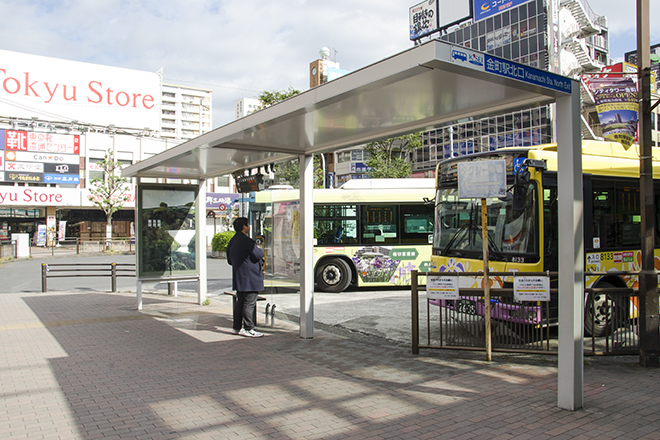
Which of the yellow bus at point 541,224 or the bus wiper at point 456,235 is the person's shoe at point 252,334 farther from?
the bus wiper at point 456,235

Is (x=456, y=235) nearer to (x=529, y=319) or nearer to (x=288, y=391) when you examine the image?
(x=529, y=319)

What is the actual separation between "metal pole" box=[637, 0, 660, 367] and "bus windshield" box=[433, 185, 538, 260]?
4.92ft

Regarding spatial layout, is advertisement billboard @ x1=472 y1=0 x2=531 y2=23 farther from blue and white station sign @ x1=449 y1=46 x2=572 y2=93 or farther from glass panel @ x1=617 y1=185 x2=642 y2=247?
blue and white station sign @ x1=449 y1=46 x2=572 y2=93

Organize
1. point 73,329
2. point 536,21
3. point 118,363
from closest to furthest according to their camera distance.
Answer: point 118,363 → point 73,329 → point 536,21

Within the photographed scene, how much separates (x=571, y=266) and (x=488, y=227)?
10.5ft

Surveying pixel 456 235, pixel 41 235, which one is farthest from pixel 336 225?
pixel 41 235

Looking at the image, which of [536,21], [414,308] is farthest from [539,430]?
[536,21]

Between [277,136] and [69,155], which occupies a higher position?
[69,155]

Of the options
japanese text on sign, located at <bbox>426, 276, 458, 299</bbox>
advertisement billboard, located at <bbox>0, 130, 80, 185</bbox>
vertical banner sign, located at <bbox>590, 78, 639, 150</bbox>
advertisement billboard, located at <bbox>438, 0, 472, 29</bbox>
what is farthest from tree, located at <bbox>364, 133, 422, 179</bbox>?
advertisement billboard, located at <bbox>0, 130, 80, 185</bbox>

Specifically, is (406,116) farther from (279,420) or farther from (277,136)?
(279,420)

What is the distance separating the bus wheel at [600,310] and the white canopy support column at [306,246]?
3744 mm

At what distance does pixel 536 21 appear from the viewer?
44.1 metres

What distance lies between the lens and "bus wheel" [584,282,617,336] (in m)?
6.24

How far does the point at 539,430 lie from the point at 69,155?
4938 centimetres
